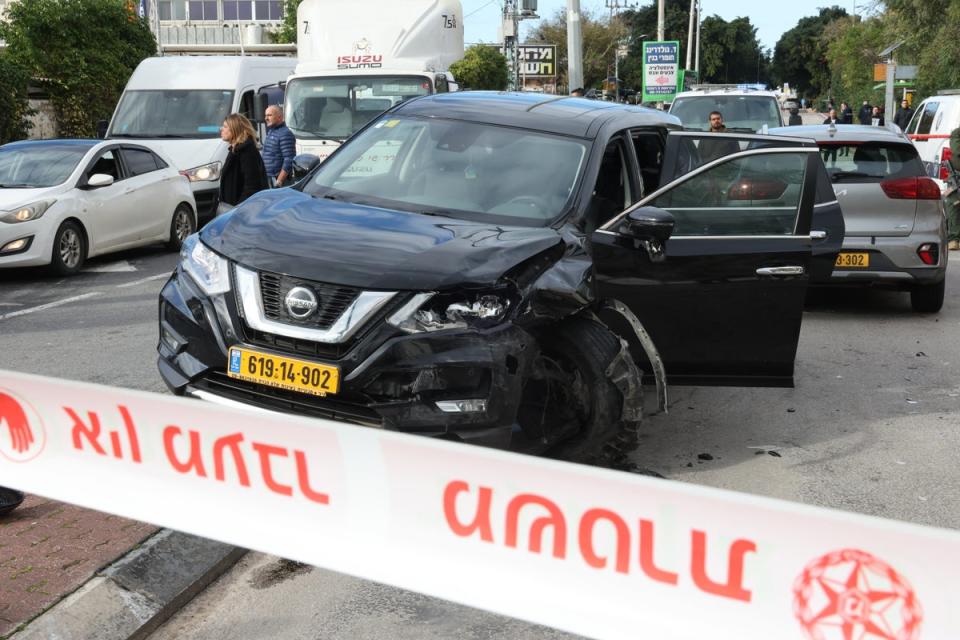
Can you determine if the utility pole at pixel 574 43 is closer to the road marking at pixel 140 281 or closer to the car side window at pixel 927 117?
the car side window at pixel 927 117

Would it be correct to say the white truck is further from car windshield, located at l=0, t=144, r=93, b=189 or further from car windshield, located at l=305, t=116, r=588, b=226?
car windshield, located at l=305, t=116, r=588, b=226

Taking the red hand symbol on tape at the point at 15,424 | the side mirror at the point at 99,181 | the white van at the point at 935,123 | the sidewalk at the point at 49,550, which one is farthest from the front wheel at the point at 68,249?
the white van at the point at 935,123

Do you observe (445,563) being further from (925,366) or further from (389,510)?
(925,366)

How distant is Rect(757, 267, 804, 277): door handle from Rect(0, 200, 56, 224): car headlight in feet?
27.3

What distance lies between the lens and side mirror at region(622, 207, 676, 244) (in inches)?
230

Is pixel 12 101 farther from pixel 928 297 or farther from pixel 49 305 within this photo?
pixel 928 297

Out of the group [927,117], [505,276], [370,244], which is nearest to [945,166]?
[927,117]

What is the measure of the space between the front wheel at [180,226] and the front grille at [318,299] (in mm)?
10336

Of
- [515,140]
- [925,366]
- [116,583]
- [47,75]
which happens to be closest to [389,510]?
[116,583]

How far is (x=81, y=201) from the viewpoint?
41.9ft

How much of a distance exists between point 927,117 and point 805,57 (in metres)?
116

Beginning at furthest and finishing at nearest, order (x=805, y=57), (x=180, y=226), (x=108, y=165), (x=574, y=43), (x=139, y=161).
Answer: (x=805, y=57), (x=574, y=43), (x=180, y=226), (x=139, y=161), (x=108, y=165)

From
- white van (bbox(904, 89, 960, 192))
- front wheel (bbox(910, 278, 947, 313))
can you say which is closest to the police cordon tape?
front wheel (bbox(910, 278, 947, 313))

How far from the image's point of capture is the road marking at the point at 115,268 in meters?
13.1
